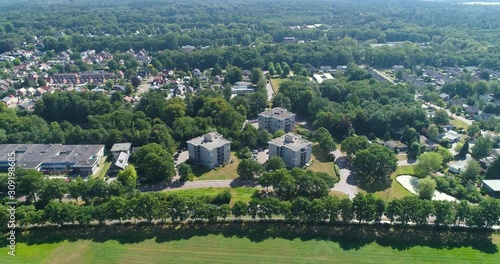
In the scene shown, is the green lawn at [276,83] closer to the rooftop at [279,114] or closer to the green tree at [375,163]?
the rooftop at [279,114]

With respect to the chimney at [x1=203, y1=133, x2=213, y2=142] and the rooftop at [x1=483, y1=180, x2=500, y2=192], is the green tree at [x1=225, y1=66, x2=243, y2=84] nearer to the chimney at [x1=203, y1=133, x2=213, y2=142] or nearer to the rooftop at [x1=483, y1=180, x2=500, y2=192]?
the chimney at [x1=203, y1=133, x2=213, y2=142]

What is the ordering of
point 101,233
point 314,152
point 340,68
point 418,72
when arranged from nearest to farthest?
point 101,233 < point 314,152 < point 418,72 < point 340,68

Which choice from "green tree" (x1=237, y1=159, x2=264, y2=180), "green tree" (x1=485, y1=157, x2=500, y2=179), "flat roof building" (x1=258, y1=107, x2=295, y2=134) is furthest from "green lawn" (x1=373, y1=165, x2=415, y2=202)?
"flat roof building" (x1=258, y1=107, x2=295, y2=134)

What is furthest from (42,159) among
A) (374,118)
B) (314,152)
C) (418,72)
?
(418,72)

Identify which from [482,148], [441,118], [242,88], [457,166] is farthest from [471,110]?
[242,88]

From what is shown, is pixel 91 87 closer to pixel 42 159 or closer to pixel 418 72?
pixel 42 159

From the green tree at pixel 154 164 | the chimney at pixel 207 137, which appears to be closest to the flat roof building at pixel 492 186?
the chimney at pixel 207 137

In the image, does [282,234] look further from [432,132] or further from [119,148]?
[432,132]
